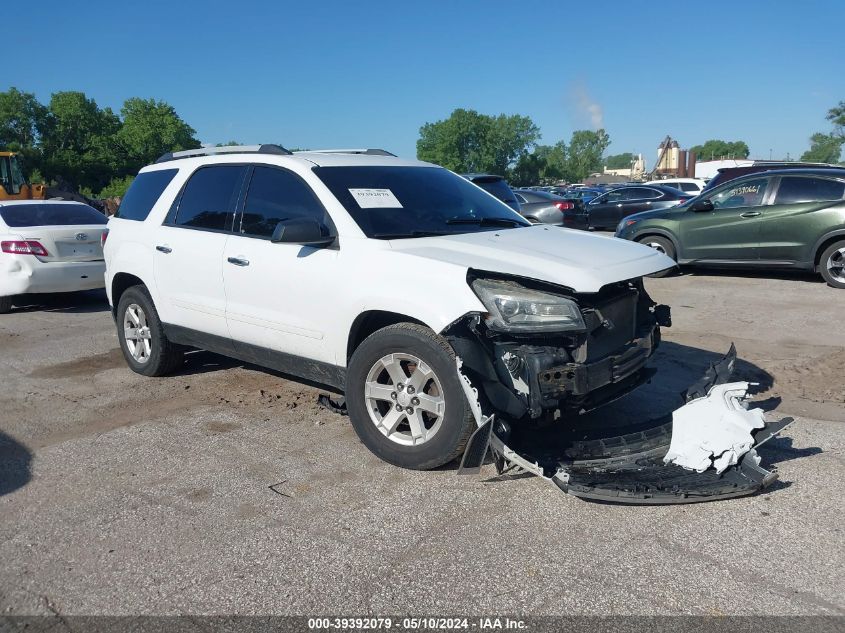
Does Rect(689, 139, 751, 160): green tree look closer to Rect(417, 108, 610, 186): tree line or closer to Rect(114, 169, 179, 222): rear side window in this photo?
Rect(417, 108, 610, 186): tree line

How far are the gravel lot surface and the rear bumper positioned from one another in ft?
14.6

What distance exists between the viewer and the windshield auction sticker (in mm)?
4812

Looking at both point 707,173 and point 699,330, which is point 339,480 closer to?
point 699,330

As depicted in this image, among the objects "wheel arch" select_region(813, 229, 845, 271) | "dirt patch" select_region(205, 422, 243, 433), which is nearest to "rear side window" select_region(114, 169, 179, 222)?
"dirt patch" select_region(205, 422, 243, 433)

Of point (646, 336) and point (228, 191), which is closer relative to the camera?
point (646, 336)

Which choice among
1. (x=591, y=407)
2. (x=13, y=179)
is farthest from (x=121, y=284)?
(x=13, y=179)

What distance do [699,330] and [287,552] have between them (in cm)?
587

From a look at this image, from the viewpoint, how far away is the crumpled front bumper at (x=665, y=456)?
360 cm

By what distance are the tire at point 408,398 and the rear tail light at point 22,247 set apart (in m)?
7.16

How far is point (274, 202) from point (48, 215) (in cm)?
683

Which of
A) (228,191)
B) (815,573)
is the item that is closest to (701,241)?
(228,191)

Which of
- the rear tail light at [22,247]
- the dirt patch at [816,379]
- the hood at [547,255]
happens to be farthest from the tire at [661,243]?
the rear tail light at [22,247]

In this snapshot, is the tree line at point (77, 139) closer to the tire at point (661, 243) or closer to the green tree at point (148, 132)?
the green tree at point (148, 132)

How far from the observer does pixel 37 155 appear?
81.1m
